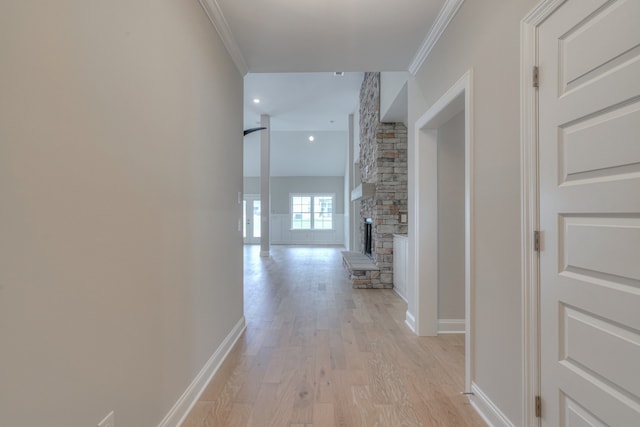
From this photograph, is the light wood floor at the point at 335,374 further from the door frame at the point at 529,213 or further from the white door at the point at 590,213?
the white door at the point at 590,213

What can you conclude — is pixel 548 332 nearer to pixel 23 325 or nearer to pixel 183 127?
pixel 23 325

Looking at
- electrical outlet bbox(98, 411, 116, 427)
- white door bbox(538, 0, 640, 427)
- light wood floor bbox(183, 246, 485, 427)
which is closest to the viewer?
white door bbox(538, 0, 640, 427)

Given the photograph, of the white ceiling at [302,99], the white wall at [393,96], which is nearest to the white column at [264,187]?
the white ceiling at [302,99]

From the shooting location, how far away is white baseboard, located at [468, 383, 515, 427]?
1528 mm

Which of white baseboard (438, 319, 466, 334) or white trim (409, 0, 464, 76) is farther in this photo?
white baseboard (438, 319, 466, 334)

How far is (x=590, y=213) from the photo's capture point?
1072 millimetres

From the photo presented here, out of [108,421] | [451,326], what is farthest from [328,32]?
[451,326]

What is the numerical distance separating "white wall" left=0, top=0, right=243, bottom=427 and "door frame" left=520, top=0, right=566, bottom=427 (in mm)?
1638

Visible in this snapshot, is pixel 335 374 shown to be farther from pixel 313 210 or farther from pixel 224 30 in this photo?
pixel 313 210

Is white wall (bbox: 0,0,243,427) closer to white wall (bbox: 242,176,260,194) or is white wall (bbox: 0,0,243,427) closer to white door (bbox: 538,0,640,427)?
white door (bbox: 538,0,640,427)

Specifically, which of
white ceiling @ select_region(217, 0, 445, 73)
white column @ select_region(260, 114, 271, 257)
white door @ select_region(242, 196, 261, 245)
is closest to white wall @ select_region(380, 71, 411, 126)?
white ceiling @ select_region(217, 0, 445, 73)

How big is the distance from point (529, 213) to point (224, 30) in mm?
2287

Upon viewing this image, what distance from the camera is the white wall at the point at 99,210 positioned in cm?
79

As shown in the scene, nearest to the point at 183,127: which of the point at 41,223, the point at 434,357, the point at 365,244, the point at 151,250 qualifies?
the point at 151,250
